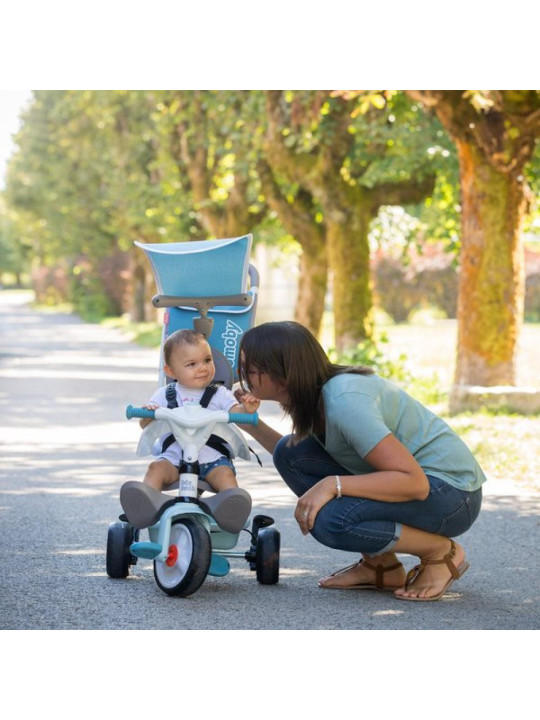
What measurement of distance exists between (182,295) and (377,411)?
1475mm

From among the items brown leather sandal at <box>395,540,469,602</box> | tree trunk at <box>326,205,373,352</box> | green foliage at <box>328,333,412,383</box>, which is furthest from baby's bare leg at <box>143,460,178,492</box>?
tree trunk at <box>326,205,373,352</box>

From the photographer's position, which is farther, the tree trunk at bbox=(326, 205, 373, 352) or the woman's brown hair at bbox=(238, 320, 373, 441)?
the tree trunk at bbox=(326, 205, 373, 352)

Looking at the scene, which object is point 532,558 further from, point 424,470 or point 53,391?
point 53,391

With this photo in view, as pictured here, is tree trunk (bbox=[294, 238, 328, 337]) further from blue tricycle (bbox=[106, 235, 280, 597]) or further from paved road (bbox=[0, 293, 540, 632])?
blue tricycle (bbox=[106, 235, 280, 597])

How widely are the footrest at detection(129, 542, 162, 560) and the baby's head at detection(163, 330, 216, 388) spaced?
73 centimetres

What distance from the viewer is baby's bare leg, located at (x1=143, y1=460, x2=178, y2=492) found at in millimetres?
5648

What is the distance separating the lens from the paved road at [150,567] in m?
5.08

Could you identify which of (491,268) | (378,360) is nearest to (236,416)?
(491,268)

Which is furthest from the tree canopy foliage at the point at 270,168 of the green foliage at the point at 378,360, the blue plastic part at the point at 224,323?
the blue plastic part at the point at 224,323

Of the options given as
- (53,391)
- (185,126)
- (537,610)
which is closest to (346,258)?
(53,391)

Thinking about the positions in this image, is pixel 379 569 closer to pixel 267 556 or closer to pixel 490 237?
pixel 267 556

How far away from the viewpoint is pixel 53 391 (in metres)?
16.8

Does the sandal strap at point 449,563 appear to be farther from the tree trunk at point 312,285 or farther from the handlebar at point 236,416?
the tree trunk at point 312,285

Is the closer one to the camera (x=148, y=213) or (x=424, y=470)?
(x=424, y=470)
